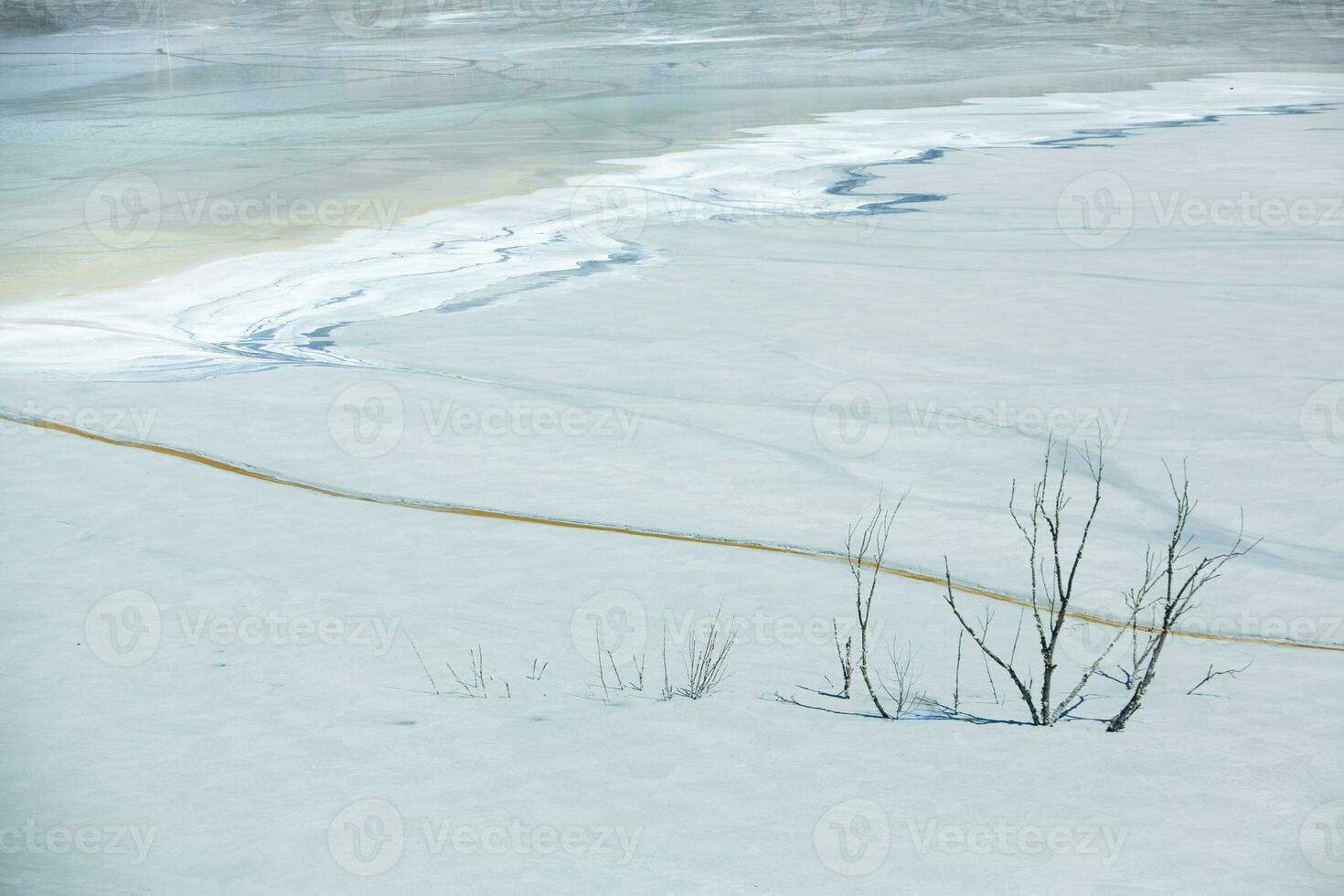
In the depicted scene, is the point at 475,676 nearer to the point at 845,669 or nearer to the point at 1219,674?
the point at 845,669

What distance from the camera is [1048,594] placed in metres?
4.53

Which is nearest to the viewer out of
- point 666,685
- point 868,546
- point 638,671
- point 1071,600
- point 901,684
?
point 901,684

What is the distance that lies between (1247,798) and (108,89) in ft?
80.1

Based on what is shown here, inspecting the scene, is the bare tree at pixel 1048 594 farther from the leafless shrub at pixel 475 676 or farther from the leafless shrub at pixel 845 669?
the leafless shrub at pixel 475 676

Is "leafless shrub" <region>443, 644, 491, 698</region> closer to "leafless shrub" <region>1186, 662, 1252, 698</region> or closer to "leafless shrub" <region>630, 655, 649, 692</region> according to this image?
"leafless shrub" <region>630, 655, 649, 692</region>

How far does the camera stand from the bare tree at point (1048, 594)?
404 centimetres

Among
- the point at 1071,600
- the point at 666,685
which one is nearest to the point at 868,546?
the point at 1071,600

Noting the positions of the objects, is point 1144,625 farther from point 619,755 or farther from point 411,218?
point 411,218

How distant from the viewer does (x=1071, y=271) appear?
10.1m

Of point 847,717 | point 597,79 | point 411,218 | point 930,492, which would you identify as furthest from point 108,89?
point 847,717

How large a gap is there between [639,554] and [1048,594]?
1591 millimetres

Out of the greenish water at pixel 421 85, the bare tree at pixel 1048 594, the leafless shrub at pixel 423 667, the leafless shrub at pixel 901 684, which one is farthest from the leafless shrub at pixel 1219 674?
the greenish water at pixel 421 85

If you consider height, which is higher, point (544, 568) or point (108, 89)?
point (108, 89)

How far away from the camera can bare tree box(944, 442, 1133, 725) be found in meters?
4.04
